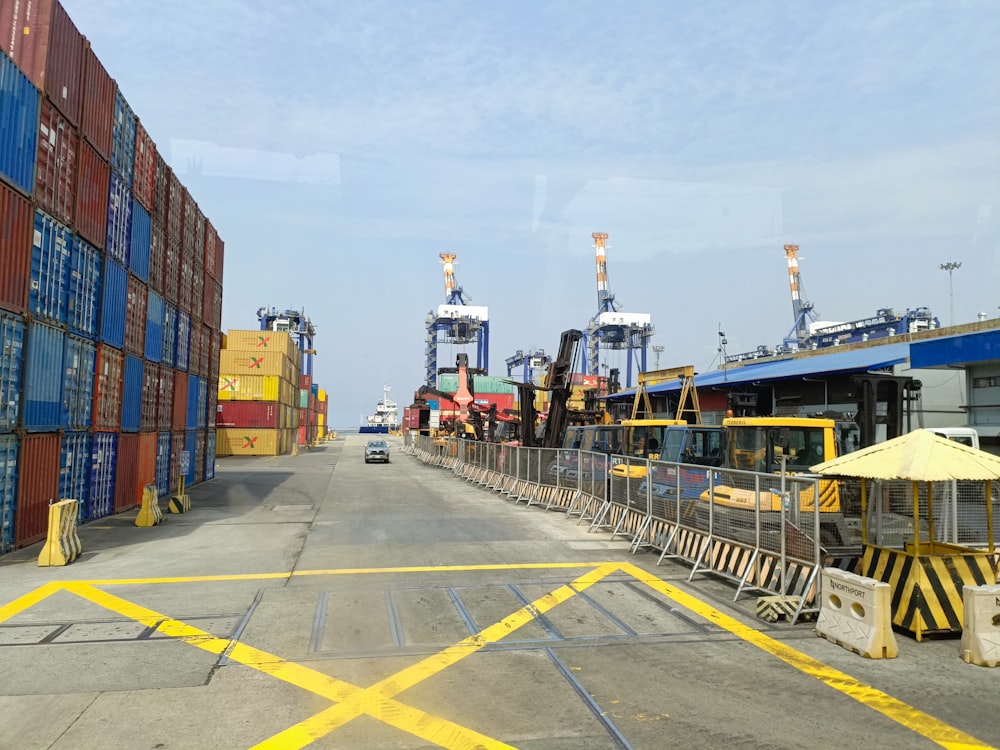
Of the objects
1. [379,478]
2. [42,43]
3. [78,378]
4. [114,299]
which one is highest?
[42,43]

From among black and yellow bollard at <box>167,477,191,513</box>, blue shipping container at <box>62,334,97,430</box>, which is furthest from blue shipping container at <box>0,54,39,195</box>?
black and yellow bollard at <box>167,477,191,513</box>

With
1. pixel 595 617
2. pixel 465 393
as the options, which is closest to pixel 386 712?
pixel 595 617

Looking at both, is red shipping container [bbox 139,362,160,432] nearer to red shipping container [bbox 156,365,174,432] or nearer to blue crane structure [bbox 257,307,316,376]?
red shipping container [bbox 156,365,174,432]

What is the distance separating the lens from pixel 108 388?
54.1 feet

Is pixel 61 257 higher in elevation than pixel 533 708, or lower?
higher

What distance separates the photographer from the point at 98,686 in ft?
18.7

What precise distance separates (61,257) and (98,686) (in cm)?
1079

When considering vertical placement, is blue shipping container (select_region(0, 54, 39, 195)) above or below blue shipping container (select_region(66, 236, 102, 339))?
above

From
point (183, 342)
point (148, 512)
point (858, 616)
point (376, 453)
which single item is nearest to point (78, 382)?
Answer: point (148, 512)

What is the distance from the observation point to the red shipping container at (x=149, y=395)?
1933 centimetres

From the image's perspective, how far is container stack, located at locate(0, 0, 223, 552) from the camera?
1179 cm

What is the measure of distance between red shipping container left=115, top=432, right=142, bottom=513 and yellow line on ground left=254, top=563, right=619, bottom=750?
13.7 m

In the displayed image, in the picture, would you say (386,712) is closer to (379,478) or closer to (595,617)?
(595,617)

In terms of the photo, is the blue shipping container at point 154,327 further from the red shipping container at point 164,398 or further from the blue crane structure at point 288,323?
the blue crane structure at point 288,323
